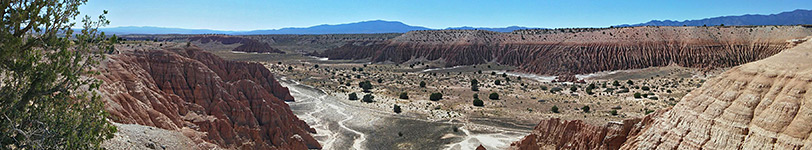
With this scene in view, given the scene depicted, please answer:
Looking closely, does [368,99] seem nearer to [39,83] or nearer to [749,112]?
[749,112]

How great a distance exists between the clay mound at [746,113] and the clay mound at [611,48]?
64567mm

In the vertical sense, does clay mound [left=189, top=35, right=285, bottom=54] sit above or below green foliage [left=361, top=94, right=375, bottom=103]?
below

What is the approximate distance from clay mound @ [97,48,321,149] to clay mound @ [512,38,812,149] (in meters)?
17.7

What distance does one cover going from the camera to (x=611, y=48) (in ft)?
277

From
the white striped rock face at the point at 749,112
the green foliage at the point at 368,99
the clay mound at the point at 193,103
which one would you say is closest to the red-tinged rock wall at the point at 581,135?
the white striped rock face at the point at 749,112

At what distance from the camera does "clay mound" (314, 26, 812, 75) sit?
74.8 m

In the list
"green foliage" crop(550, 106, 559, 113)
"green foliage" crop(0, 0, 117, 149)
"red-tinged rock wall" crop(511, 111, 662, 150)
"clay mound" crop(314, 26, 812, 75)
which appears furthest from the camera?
"clay mound" crop(314, 26, 812, 75)

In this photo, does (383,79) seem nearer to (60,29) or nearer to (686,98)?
(686,98)

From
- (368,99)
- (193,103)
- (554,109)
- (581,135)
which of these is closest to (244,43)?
(368,99)

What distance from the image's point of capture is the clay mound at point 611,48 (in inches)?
2943

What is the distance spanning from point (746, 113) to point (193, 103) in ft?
83.0

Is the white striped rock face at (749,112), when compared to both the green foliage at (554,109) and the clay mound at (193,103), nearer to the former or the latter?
the clay mound at (193,103)

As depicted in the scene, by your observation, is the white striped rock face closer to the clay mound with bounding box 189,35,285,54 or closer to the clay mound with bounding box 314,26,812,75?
the clay mound with bounding box 314,26,812,75

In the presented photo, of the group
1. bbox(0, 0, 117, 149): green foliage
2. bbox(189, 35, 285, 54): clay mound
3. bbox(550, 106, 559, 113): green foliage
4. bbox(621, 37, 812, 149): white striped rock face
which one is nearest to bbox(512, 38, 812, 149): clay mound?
bbox(621, 37, 812, 149): white striped rock face
